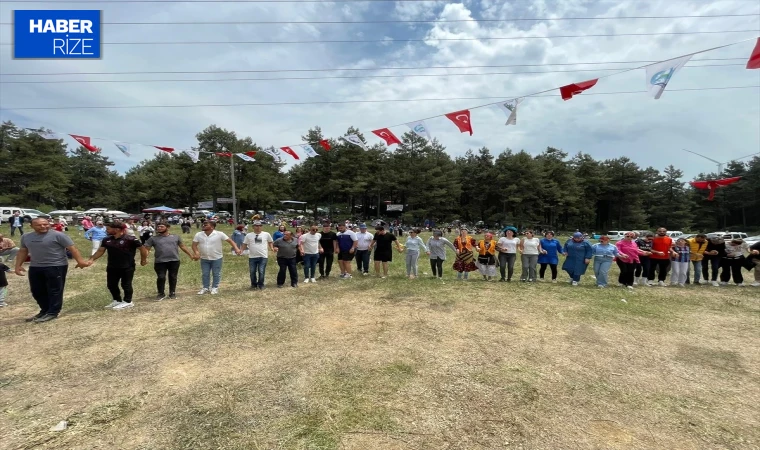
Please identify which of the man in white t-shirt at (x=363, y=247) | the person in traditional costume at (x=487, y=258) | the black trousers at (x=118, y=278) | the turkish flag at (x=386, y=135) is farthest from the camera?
the turkish flag at (x=386, y=135)

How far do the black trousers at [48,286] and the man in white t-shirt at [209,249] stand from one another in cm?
214

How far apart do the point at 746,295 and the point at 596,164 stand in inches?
2067

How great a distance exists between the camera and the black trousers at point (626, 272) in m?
9.33

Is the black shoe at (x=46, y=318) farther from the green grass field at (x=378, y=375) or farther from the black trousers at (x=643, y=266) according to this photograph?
the black trousers at (x=643, y=266)

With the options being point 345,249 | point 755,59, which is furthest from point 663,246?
point 345,249

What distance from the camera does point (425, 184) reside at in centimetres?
4647

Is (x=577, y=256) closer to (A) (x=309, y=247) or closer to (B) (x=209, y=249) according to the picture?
(A) (x=309, y=247)

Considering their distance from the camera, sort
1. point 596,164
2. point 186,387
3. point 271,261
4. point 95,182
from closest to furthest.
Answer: point 186,387 → point 271,261 → point 596,164 → point 95,182

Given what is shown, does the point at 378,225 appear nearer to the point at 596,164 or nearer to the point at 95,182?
the point at 596,164

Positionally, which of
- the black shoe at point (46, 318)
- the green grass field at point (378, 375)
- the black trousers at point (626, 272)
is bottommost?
the green grass field at point (378, 375)

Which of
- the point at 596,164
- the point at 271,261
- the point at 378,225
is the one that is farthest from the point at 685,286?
the point at 596,164

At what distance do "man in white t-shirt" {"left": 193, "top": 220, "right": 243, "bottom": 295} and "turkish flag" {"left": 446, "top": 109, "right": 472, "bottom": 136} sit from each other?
6.68 metres

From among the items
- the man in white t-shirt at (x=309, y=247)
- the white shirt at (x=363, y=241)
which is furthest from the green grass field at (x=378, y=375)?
the white shirt at (x=363, y=241)

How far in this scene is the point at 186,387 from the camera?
3.77 meters
